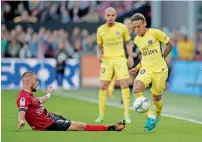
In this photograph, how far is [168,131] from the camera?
14.1 m

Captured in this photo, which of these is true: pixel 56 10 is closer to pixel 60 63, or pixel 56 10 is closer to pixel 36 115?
pixel 60 63

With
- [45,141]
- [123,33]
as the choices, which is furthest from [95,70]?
[45,141]

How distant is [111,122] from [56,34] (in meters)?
15.5

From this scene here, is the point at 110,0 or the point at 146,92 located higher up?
the point at 110,0

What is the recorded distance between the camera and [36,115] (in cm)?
1350

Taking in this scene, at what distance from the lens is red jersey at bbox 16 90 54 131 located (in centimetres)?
1332

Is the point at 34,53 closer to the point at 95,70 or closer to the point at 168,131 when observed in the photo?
the point at 95,70

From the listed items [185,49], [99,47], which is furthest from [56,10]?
[99,47]

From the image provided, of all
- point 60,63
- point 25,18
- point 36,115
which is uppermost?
point 25,18

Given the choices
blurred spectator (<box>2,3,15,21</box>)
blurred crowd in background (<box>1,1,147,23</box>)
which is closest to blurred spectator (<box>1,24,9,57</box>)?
blurred spectator (<box>2,3,15,21</box>)

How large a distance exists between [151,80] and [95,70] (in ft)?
52.4

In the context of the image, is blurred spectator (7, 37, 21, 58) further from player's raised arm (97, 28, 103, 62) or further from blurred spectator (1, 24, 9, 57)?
player's raised arm (97, 28, 103, 62)

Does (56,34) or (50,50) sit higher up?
(56,34)

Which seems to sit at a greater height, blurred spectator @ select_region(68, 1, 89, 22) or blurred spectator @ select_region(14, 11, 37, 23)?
blurred spectator @ select_region(68, 1, 89, 22)
